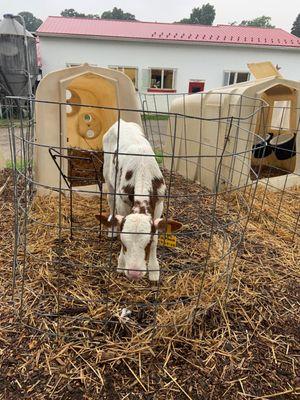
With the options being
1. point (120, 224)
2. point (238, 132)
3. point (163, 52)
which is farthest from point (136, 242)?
point (163, 52)

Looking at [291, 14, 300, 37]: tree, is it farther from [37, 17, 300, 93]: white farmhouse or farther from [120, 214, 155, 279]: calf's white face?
[120, 214, 155, 279]: calf's white face

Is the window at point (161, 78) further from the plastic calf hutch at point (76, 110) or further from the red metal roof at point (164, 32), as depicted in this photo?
the plastic calf hutch at point (76, 110)

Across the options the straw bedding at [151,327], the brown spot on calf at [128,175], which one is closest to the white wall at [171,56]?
the straw bedding at [151,327]

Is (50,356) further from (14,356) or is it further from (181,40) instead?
(181,40)

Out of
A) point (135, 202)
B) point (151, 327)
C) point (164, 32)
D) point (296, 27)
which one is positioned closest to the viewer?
point (151, 327)

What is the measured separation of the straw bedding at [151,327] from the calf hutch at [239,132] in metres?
2.14

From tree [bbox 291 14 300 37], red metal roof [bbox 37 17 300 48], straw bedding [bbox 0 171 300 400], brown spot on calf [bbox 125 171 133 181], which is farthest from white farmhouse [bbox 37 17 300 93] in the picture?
tree [bbox 291 14 300 37]

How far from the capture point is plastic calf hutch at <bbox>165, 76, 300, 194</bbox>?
6.20 m

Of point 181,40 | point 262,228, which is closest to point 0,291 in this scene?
point 262,228

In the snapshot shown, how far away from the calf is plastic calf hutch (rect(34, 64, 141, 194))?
0.58m

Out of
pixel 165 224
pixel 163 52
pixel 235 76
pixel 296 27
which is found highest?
pixel 296 27

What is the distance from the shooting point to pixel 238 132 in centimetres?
555

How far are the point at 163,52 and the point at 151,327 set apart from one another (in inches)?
806

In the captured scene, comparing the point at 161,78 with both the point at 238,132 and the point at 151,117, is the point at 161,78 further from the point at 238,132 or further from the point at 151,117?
the point at 238,132
